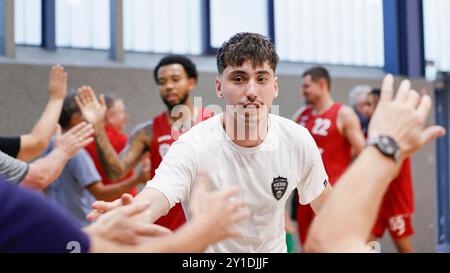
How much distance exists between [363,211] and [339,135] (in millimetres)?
5689

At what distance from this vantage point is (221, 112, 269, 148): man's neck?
10.7 feet

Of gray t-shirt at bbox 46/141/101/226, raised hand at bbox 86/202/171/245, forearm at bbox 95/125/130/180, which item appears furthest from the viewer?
gray t-shirt at bbox 46/141/101/226

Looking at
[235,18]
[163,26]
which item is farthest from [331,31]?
[163,26]

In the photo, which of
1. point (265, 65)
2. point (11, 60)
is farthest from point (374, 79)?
point (265, 65)

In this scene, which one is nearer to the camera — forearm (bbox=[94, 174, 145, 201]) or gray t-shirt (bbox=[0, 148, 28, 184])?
gray t-shirt (bbox=[0, 148, 28, 184])

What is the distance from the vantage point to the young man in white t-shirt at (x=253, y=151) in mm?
3217

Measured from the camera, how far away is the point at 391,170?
161cm

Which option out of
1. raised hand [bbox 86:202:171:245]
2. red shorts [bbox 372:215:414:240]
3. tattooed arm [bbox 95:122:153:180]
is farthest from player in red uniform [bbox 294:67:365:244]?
raised hand [bbox 86:202:171:245]

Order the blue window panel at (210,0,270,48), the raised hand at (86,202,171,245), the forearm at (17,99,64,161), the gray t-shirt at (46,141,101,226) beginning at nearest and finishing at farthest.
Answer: the raised hand at (86,202,171,245)
the forearm at (17,99,64,161)
the gray t-shirt at (46,141,101,226)
the blue window panel at (210,0,270,48)

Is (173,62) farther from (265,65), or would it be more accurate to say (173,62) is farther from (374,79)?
(374,79)

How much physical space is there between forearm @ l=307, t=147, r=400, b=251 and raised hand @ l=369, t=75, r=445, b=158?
0.06 m

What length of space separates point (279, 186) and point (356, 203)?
171 cm

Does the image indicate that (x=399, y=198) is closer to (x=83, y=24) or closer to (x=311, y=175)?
(x=83, y=24)

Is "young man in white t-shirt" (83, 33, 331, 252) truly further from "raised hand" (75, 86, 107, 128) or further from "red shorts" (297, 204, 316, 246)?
"red shorts" (297, 204, 316, 246)
